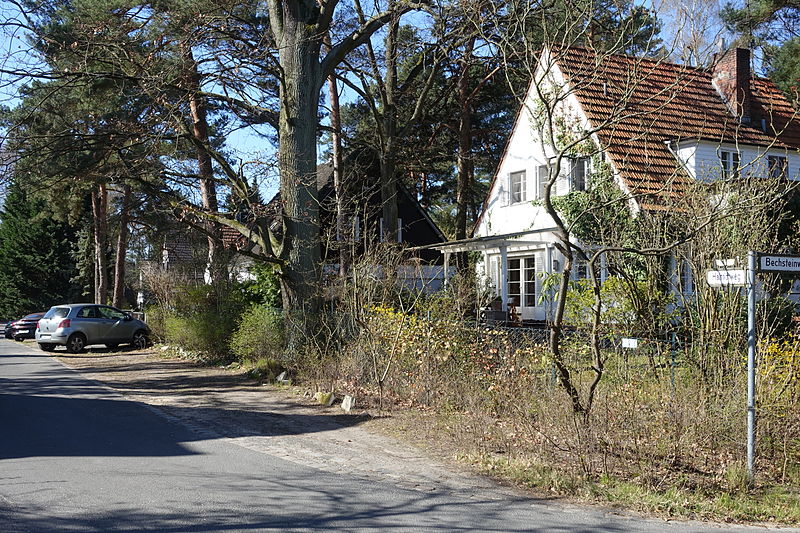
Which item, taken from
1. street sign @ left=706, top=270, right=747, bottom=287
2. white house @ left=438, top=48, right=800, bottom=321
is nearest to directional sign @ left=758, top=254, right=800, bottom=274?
street sign @ left=706, top=270, right=747, bottom=287

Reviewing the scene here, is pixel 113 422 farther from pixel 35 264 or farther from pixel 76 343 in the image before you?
pixel 35 264

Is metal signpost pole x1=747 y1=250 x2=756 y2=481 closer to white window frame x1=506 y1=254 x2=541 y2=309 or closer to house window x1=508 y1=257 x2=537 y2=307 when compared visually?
white window frame x1=506 y1=254 x2=541 y2=309

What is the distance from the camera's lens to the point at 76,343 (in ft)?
85.5

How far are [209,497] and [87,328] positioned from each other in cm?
2077

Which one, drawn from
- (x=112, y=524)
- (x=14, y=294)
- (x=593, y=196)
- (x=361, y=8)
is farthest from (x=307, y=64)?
(x=14, y=294)

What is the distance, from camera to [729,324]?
31.8 ft

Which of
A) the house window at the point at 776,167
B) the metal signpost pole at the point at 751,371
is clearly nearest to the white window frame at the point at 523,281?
the house window at the point at 776,167

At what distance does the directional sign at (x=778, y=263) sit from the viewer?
7.93 m

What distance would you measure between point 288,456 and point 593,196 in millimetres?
13501

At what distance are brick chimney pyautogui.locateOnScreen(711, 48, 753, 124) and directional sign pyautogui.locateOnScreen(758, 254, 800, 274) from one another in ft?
61.0

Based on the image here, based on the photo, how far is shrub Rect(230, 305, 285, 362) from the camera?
1728cm

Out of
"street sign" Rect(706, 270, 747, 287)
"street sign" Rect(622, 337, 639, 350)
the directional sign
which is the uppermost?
the directional sign

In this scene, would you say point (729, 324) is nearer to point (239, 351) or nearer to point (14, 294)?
point (239, 351)

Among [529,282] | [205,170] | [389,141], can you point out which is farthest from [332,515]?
[529,282]
